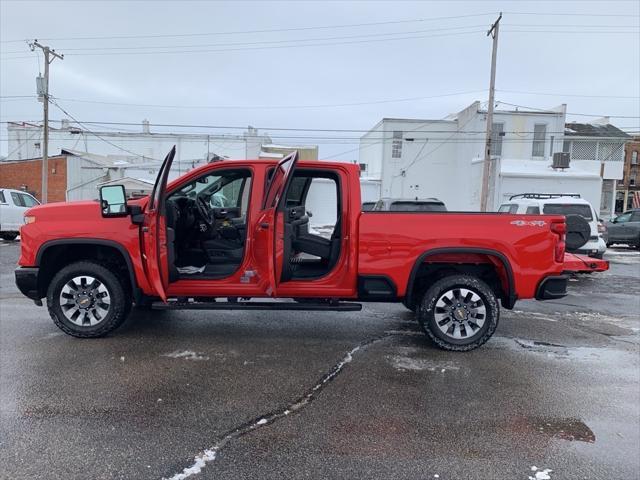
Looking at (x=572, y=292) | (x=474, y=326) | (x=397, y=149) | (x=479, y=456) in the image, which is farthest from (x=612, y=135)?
(x=479, y=456)

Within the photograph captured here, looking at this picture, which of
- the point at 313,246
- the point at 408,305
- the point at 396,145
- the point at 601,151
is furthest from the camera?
the point at 396,145

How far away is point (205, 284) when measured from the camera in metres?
4.99

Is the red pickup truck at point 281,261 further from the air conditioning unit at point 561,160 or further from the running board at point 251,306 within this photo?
the air conditioning unit at point 561,160

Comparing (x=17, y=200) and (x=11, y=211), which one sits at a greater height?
(x=17, y=200)

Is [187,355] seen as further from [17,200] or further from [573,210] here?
[17,200]

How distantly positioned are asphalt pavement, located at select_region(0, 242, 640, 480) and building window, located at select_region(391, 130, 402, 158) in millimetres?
24388

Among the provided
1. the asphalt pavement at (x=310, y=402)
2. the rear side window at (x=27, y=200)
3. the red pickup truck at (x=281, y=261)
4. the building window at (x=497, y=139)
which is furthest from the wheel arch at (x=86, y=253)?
the building window at (x=497, y=139)

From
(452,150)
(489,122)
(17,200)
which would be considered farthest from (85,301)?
(452,150)

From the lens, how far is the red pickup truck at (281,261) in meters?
4.79

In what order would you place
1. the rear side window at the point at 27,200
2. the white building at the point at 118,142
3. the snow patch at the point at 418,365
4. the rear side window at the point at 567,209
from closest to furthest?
1. the snow patch at the point at 418,365
2. the rear side window at the point at 567,209
3. the rear side window at the point at 27,200
4. the white building at the point at 118,142

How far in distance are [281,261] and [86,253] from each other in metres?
2.24

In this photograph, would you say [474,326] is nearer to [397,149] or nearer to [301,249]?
[301,249]

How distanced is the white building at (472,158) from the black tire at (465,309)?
20.4m

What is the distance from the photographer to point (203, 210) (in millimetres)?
5652
